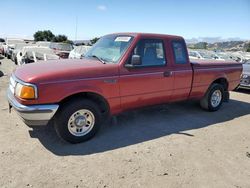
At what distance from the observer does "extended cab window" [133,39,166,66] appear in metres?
5.20

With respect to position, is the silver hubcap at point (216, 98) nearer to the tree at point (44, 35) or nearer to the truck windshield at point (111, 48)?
the truck windshield at point (111, 48)

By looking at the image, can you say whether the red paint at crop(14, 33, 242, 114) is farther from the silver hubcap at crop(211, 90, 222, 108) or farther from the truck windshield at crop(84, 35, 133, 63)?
the silver hubcap at crop(211, 90, 222, 108)

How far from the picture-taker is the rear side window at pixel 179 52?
5.85 meters

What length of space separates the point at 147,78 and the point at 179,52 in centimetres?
124

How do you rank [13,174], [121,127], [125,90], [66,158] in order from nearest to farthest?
[13,174] → [66,158] → [125,90] → [121,127]

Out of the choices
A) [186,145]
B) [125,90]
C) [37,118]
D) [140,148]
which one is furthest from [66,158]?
[186,145]

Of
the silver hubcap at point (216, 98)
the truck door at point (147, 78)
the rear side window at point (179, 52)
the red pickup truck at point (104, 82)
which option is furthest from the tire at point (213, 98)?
the truck door at point (147, 78)

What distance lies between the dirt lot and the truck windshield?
1464mm

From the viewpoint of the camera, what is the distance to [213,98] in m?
7.12

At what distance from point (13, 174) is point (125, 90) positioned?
93.4 inches

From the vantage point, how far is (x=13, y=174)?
3559mm

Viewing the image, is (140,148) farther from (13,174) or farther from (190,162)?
(13,174)

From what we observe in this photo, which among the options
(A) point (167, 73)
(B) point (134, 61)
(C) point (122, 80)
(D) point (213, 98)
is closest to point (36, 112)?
(C) point (122, 80)

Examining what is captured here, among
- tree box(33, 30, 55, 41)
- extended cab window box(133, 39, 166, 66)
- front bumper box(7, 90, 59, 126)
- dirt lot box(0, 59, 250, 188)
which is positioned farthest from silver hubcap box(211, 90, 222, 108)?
tree box(33, 30, 55, 41)
